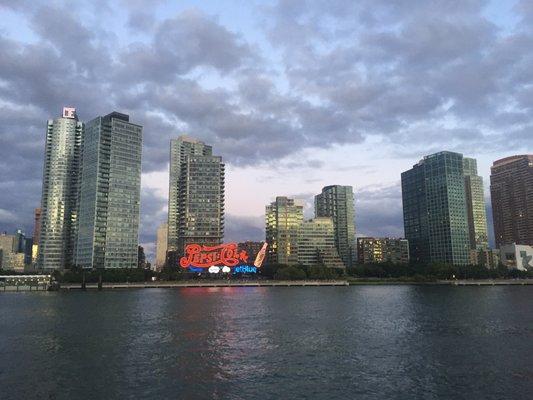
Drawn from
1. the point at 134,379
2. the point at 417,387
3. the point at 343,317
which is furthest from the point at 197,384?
the point at 343,317

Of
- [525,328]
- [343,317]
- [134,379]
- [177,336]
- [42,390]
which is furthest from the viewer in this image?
[343,317]

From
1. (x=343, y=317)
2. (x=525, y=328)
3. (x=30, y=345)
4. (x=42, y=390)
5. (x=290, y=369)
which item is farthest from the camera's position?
(x=343, y=317)

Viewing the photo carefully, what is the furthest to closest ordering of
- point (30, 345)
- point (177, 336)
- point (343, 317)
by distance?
point (343, 317)
point (177, 336)
point (30, 345)

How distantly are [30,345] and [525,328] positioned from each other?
293 feet

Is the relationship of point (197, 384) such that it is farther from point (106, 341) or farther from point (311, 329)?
point (311, 329)

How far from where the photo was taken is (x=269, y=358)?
66.6 metres

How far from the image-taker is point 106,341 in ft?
267

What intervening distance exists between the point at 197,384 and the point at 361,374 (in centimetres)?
1914

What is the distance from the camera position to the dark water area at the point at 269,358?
50906mm

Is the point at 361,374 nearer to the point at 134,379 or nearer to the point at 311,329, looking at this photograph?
the point at 134,379

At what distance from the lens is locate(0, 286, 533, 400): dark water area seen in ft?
167

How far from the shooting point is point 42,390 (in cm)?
5134

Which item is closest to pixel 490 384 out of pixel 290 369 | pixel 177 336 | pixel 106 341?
pixel 290 369

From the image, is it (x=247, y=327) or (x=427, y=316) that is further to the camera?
(x=427, y=316)
